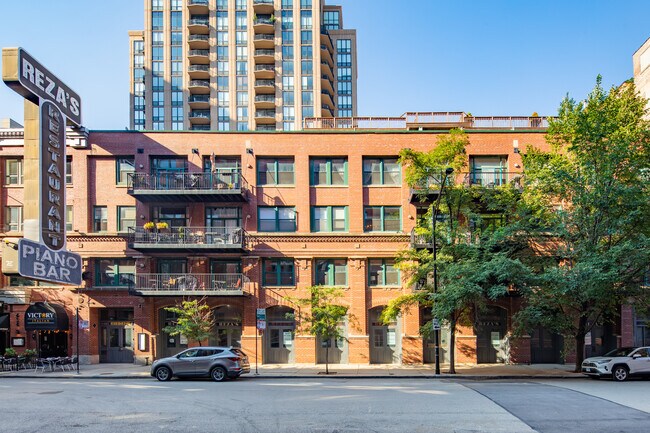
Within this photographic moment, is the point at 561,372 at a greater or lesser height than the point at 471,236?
lesser

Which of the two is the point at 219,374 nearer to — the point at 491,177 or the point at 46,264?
the point at 46,264

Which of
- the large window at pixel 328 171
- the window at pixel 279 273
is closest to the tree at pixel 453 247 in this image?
the large window at pixel 328 171

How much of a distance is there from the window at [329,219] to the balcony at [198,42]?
58592 millimetres

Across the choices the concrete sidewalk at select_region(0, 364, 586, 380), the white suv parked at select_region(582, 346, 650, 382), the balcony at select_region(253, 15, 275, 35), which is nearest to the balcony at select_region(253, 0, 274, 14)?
the balcony at select_region(253, 15, 275, 35)

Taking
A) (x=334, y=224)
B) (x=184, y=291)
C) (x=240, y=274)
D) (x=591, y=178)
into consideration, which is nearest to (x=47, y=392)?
(x=184, y=291)

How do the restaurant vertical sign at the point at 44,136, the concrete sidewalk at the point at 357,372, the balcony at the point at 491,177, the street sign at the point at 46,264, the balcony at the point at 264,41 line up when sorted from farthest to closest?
the balcony at the point at 264,41 → the balcony at the point at 491,177 → the concrete sidewalk at the point at 357,372 → the restaurant vertical sign at the point at 44,136 → the street sign at the point at 46,264

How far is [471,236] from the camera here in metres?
27.3

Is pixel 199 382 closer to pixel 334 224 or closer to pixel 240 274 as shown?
pixel 240 274

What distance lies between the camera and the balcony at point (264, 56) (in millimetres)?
84375

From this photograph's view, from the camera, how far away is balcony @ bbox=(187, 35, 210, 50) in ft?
276

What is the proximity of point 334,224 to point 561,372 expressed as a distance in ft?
47.0

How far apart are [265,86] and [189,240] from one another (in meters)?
55.8

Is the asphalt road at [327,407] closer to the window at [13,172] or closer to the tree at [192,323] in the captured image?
the tree at [192,323]

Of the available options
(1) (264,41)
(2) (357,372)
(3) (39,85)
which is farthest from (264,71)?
(3) (39,85)
